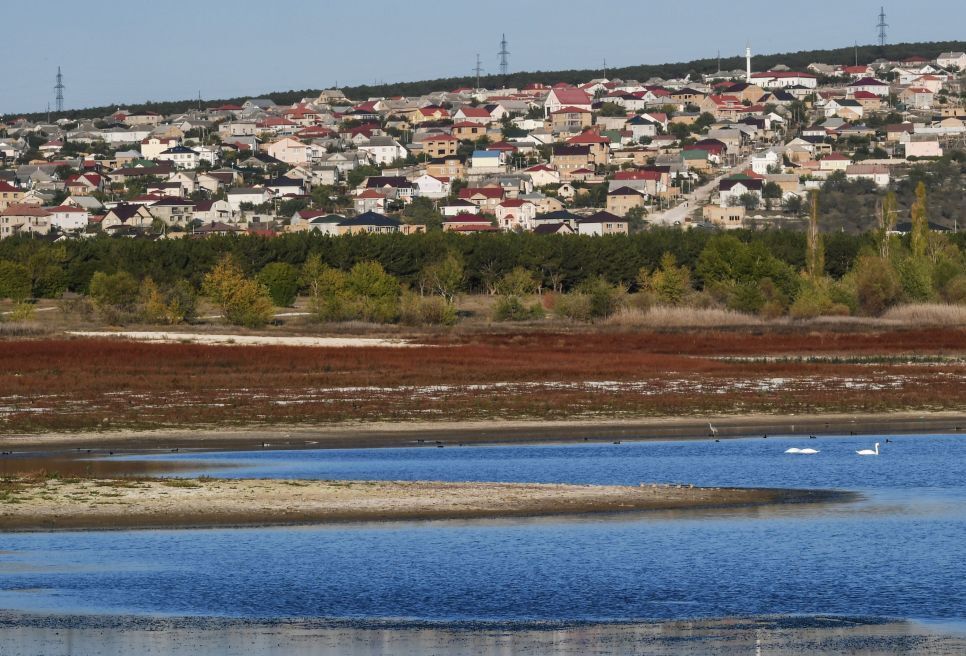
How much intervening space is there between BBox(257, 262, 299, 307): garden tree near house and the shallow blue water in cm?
7630

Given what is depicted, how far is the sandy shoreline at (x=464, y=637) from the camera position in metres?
17.9

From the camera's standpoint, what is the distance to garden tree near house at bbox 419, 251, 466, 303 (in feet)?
342

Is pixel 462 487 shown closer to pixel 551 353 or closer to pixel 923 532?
pixel 923 532

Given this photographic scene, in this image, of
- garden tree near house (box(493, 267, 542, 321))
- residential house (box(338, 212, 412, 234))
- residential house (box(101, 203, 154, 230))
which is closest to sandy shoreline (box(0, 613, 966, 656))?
garden tree near house (box(493, 267, 542, 321))

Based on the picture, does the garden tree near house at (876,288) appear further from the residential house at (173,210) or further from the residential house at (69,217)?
the residential house at (69,217)

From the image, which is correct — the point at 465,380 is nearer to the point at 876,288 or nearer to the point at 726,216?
the point at 876,288

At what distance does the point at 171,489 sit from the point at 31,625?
9.65 m

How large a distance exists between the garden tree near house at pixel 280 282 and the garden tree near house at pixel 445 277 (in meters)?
9.38

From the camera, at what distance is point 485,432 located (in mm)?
42000

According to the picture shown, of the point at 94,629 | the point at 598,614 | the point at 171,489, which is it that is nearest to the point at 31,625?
the point at 94,629

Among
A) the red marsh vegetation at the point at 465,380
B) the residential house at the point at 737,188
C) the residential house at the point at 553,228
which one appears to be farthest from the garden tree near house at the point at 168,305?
the residential house at the point at 737,188

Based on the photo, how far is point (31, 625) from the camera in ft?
62.3

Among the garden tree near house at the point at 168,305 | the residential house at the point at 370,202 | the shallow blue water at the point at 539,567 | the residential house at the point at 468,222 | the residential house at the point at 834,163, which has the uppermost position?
the residential house at the point at 834,163

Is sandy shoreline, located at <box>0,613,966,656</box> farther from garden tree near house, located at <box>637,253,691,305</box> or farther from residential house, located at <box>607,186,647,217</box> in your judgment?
residential house, located at <box>607,186,647,217</box>
